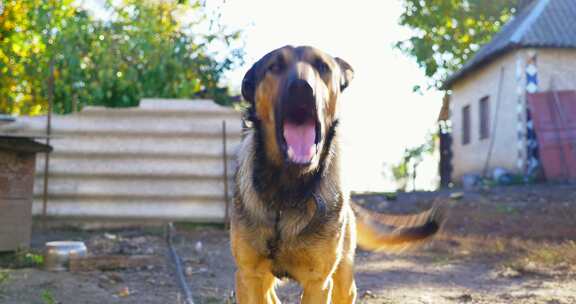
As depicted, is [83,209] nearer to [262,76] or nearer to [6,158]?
[6,158]

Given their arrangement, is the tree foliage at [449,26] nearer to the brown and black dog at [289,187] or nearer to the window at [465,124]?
the window at [465,124]

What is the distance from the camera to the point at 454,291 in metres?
5.71

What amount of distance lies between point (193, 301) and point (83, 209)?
512cm

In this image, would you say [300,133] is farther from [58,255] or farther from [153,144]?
[153,144]

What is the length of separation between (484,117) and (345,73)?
57.0ft

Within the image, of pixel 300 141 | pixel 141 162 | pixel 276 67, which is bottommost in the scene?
pixel 141 162

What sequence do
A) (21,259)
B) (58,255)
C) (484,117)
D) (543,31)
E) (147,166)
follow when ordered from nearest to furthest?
1. (58,255)
2. (21,259)
3. (147,166)
4. (543,31)
5. (484,117)

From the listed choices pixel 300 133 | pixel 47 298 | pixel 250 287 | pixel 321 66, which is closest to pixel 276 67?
pixel 321 66

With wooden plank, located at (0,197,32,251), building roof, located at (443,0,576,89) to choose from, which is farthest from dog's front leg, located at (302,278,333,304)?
building roof, located at (443,0,576,89)

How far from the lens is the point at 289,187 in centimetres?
353

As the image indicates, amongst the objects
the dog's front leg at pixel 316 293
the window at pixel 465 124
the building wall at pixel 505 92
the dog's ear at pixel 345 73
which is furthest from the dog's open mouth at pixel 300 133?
the window at pixel 465 124

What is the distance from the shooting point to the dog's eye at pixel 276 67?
10.8 ft

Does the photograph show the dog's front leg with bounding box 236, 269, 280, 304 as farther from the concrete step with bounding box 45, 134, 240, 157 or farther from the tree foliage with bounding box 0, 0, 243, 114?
the tree foliage with bounding box 0, 0, 243, 114

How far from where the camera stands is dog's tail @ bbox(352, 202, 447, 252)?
4.29 metres
